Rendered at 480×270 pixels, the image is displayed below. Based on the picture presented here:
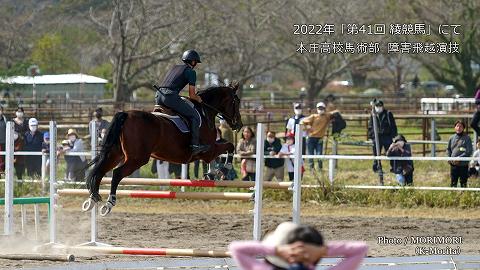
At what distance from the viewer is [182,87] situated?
11391 mm

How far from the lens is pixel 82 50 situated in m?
50.7

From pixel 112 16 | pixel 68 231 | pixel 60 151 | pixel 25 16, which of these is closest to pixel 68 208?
pixel 60 151

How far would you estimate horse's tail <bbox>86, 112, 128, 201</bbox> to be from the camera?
35.8 feet

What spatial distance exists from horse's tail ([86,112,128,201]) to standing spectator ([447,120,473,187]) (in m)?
7.83

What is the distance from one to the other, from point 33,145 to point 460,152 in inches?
308

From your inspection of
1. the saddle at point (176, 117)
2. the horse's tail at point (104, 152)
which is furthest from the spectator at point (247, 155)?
the horse's tail at point (104, 152)

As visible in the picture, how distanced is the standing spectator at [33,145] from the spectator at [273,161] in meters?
4.29

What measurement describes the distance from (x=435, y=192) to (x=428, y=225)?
2.27 m

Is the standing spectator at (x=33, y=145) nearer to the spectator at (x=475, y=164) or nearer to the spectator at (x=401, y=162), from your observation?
the spectator at (x=401, y=162)

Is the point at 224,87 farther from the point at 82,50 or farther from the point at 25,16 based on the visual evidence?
the point at 82,50

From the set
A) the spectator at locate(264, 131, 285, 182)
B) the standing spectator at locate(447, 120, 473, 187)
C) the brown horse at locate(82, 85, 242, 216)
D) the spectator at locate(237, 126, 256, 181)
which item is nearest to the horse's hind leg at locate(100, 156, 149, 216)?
the brown horse at locate(82, 85, 242, 216)

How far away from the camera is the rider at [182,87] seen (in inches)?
445

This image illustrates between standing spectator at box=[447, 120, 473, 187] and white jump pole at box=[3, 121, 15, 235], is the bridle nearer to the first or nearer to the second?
white jump pole at box=[3, 121, 15, 235]

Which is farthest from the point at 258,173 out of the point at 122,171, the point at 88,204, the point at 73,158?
the point at 73,158
